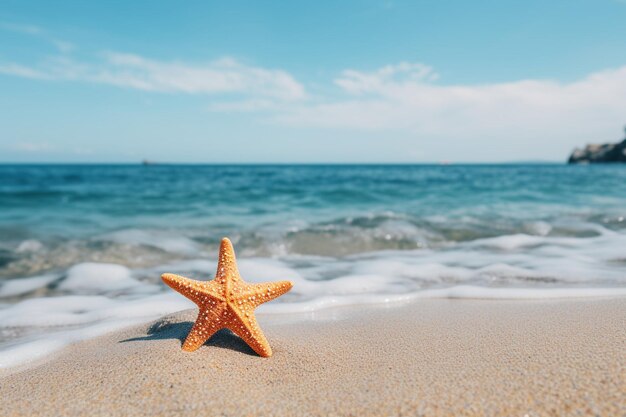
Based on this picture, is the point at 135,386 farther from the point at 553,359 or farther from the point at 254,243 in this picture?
the point at 254,243

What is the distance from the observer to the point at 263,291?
2.54 metres

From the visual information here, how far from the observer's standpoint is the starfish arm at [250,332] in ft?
8.08

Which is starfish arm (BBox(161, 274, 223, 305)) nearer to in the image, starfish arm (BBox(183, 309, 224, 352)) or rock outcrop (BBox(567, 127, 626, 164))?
starfish arm (BBox(183, 309, 224, 352))

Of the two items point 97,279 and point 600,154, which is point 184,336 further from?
point 600,154

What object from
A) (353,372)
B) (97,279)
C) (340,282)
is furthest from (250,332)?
(97,279)

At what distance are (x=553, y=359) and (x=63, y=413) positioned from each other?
236 cm

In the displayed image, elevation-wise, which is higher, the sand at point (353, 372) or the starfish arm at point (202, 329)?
the starfish arm at point (202, 329)

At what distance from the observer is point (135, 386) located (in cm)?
206

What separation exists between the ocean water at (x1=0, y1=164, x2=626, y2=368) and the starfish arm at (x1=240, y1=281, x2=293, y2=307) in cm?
131

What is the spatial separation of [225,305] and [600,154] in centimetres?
8333

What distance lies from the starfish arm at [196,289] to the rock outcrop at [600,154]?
7594 centimetres

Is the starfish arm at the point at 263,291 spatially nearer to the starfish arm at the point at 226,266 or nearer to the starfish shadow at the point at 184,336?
the starfish arm at the point at 226,266

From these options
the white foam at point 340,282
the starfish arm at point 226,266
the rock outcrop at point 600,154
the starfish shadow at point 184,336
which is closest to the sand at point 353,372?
the starfish shadow at point 184,336

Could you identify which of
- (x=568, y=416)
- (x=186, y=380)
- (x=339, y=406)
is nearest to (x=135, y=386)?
(x=186, y=380)
